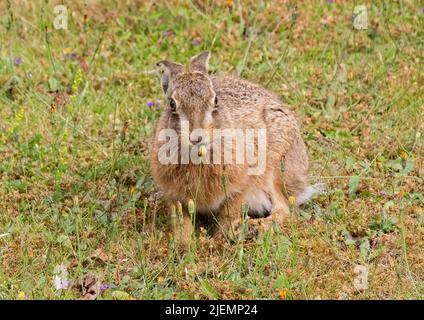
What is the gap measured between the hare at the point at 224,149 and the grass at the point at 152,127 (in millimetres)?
278

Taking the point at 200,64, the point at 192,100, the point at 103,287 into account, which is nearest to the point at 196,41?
the point at 200,64

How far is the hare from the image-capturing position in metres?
5.92

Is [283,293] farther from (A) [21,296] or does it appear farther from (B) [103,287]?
(A) [21,296]

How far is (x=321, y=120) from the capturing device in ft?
26.1

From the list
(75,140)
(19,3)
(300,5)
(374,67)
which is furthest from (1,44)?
Answer: (374,67)

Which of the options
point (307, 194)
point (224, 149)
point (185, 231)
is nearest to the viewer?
point (224, 149)

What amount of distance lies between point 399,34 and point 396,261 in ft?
10.9

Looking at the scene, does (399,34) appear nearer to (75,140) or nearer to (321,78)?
(321,78)

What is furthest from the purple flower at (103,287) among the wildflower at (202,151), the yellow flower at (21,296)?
the wildflower at (202,151)

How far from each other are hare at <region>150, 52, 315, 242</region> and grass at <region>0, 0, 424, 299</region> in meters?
0.28

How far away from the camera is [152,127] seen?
7.75 meters

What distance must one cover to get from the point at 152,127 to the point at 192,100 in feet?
6.34

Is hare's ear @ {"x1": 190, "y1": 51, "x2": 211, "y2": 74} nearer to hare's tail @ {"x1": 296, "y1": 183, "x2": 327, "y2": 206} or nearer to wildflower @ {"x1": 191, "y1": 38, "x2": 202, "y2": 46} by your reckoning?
hare's tail @ {"x1": 296, "y1": 183, "x2": 327, "y2": 206}

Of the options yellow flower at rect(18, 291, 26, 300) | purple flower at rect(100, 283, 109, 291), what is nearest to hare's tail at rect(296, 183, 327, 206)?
purple flower at rect(100, 283, 109, 291)
